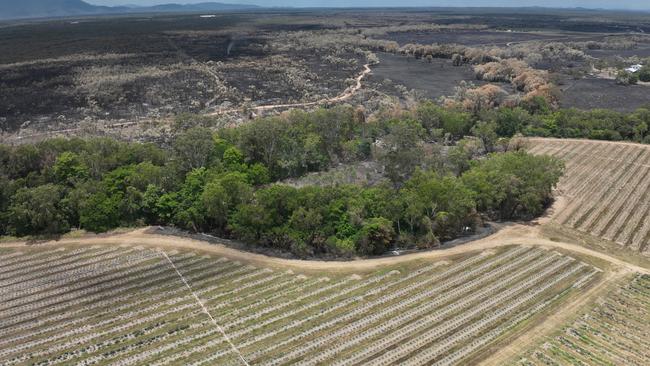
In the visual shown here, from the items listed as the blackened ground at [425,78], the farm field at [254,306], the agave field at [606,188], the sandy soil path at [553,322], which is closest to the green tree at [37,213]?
the farm field at [254,306]

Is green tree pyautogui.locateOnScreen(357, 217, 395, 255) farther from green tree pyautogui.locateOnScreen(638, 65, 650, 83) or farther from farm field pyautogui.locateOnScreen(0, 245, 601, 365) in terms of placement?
green tree pyautogui.locateOnScreen(638, 65, 650, 83)

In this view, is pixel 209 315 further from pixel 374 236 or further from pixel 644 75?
pixel 644 75

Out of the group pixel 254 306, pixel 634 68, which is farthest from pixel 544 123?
pixel 634 68

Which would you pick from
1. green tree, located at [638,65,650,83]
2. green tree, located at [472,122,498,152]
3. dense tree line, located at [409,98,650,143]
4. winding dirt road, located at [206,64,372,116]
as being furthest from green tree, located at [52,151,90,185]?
green tree, located at [638,65,650,83]

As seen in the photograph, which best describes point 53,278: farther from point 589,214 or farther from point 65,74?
point 65,74

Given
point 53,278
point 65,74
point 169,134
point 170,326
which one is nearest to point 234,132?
point 169,134

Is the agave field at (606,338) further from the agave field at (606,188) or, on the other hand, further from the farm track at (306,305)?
the agave field at (606,188)
